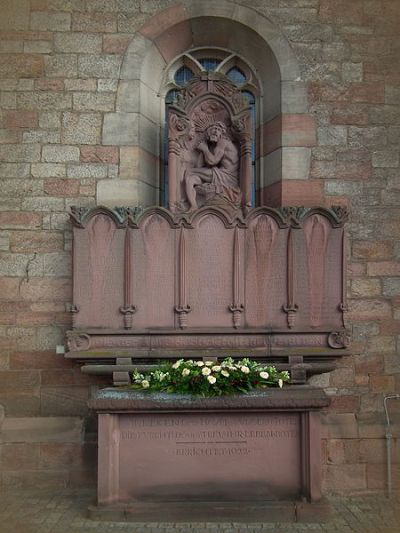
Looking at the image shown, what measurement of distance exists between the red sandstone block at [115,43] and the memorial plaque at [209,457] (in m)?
4.23

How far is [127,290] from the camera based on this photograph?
594cm

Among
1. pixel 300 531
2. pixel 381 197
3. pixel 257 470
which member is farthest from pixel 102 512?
pixel 381 197

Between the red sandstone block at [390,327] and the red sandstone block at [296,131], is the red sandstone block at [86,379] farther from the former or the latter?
the red sandstone block at [296,131]

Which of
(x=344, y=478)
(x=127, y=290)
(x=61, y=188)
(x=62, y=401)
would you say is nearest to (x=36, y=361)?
(x=62, y=401)

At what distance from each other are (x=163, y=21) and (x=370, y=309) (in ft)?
13.9

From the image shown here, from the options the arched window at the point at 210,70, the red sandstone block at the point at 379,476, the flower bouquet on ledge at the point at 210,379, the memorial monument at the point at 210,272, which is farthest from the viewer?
the arched window at the point at 210,70

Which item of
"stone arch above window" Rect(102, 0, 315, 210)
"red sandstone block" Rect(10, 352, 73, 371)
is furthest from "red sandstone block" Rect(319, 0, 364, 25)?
"red sandstone block" Rect(10, 352, 73, 371)

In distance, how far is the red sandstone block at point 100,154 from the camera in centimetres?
629

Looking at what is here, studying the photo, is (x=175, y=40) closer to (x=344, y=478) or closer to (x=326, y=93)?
(x=326, y=93)

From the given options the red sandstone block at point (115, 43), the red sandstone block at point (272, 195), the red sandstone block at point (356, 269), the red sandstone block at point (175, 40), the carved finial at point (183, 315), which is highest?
the red sandstone block at point (175, 40)

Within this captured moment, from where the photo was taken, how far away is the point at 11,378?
6.14 meters

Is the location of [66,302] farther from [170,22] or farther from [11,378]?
[170,22]

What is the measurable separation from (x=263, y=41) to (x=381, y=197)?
7.77ft

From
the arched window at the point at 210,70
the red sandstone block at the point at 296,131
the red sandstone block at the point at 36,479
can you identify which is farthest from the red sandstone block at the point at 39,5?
the red sandstone block at the point at 36,479
